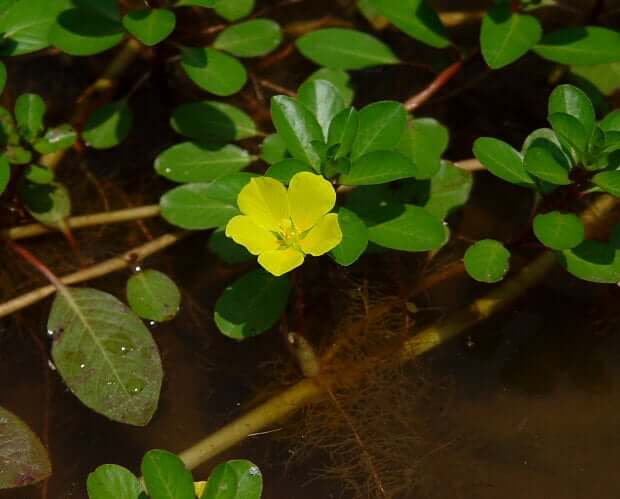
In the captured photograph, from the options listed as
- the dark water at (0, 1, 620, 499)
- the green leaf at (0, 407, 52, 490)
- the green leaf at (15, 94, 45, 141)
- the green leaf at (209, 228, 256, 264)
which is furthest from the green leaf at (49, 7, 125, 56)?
the green leaf at (0, 407, 52, 490)

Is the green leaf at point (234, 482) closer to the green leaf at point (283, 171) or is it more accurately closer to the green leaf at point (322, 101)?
the green leaf at point (283, 171)

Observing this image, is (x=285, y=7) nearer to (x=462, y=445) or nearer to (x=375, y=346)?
(x=375, y=346)

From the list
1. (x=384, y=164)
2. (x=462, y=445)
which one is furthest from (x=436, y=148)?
(x=462, y=445)

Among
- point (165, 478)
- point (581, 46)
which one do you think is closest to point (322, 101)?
point (581, 46)

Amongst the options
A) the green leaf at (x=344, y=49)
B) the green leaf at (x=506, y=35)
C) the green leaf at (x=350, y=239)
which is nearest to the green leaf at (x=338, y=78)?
the green leaf at (x=344, y=49)

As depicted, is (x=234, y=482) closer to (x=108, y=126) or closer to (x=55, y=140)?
(x=55, y=140)

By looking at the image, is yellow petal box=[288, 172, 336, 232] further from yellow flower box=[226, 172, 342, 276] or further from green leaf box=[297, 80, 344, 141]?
green leaf box=[297, 80, 344, 141]
